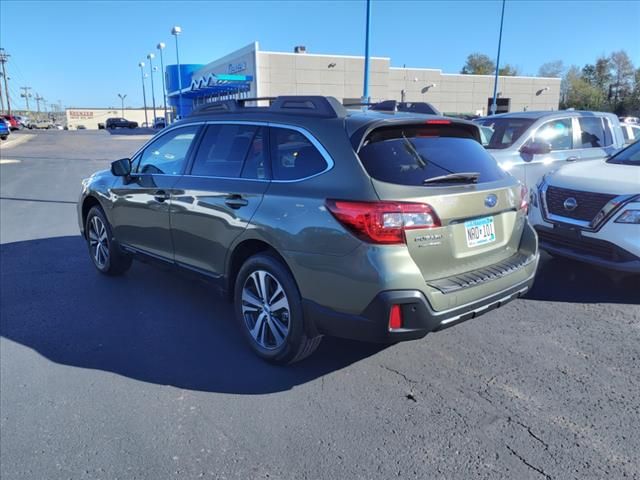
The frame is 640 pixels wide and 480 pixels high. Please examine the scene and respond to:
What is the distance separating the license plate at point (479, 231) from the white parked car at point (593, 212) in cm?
214

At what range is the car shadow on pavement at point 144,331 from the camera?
352 cm

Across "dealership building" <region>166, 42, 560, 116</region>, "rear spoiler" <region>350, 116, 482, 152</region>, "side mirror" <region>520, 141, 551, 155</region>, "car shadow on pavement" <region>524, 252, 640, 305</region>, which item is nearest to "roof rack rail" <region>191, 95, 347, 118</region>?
"rear spoiler" <region>350, 116, 482, 152</region>

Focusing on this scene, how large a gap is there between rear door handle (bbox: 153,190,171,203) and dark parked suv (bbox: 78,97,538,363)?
0.09m

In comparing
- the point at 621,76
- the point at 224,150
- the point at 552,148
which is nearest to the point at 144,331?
the point at 224,150

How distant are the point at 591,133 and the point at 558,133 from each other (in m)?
0.71

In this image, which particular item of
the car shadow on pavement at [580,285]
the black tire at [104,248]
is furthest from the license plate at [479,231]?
the black tire at [104,248]

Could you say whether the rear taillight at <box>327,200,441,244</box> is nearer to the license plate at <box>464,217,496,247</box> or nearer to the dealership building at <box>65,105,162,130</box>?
the license plate at <box>464,217,496,247</box>

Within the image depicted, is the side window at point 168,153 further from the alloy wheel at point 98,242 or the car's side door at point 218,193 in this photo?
the alloy wheel at point 98,242

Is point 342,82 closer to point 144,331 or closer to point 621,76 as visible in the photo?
point 144,331

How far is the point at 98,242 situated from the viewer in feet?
18.8

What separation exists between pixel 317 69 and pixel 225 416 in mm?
43306

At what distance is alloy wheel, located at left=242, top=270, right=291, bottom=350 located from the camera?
3465 millimetres

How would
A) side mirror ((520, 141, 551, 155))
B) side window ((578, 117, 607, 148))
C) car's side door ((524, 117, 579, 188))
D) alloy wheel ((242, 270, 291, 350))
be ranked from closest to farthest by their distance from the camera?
alloy wheel ((242, 270, 291, 350)), side mirror ((520, 141, 551, 155)), car's side door ((524, 117, 579, 188)), side window ((578, 117, 607, 148))

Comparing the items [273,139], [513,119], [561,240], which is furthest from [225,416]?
[513,119]
